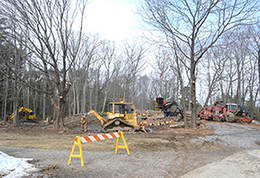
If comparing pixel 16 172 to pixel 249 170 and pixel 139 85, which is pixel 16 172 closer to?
pixel 249 170

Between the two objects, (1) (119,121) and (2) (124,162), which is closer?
(2) (124,162)

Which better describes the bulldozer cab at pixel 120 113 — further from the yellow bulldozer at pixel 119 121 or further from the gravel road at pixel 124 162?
the gravel road at pixel 124 162

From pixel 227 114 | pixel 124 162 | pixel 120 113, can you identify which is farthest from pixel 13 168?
pixel 227 114

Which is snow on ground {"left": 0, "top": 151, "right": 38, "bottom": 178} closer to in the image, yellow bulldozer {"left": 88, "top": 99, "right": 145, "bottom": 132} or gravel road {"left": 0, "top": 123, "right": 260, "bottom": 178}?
gravel road {"left": 0, "top": 123, "right": 260, "bottom": 178}

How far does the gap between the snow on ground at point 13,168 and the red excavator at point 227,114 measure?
19.7 metres

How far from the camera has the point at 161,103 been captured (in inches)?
1009

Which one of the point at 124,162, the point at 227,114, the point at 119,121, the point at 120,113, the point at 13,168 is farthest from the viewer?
the point at 227,114

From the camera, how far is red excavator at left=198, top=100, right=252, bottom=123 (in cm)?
2133

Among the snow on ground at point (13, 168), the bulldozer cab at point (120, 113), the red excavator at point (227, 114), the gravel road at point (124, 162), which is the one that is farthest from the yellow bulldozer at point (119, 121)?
the red excavator at point (227, 114)

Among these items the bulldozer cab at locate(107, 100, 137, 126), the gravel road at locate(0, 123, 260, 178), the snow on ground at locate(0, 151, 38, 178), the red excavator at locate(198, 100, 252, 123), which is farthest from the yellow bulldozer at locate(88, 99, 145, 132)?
the red excavator at locate(198, 100, 252, 123)

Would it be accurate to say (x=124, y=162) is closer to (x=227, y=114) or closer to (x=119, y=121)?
(x=119, y=121)

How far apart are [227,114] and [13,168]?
793 inches

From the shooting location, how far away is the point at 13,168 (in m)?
5.39

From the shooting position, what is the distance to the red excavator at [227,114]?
21328mm
